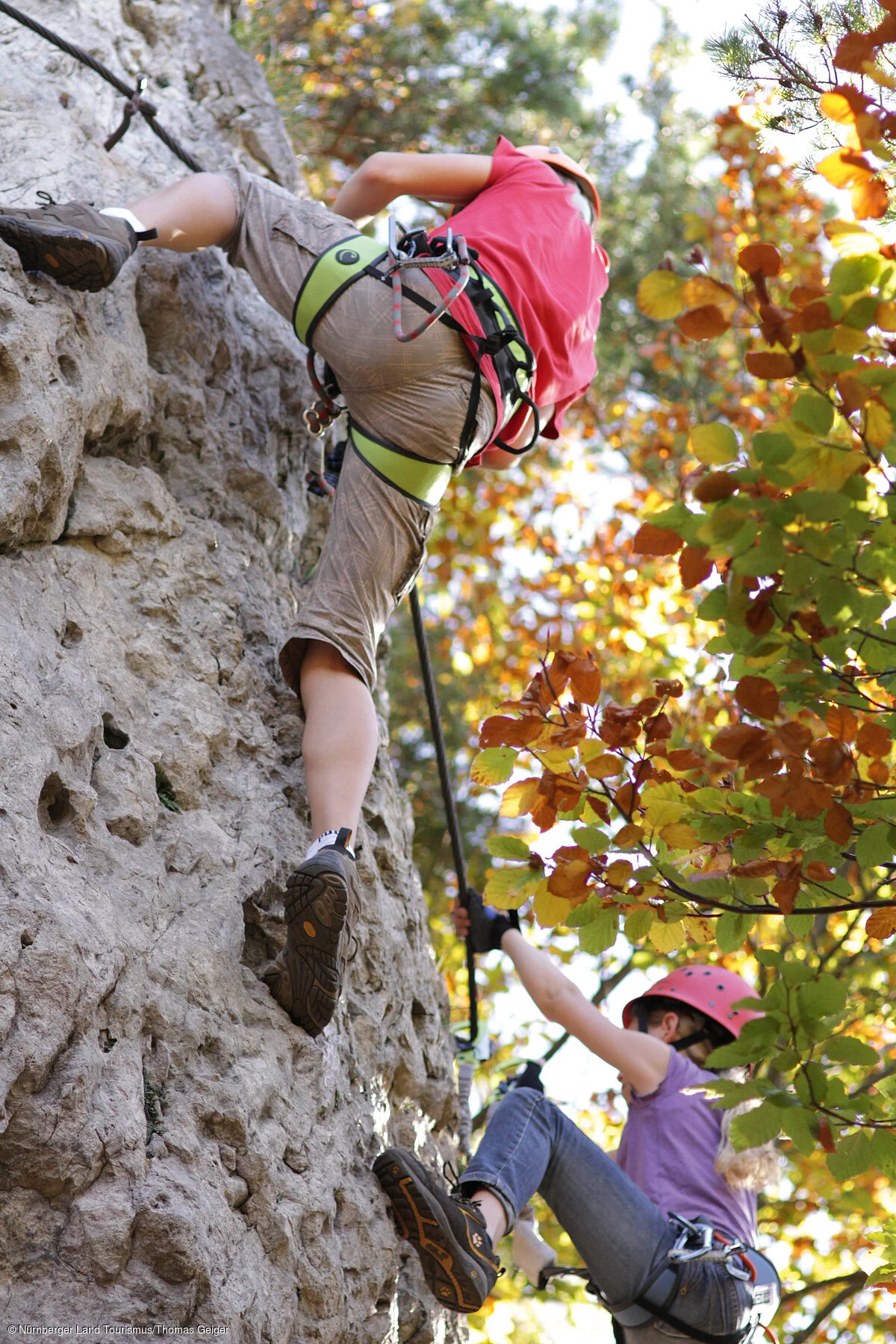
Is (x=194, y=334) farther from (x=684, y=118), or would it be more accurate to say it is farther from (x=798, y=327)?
(x=684, y=118)

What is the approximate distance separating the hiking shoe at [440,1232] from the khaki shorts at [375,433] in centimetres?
131

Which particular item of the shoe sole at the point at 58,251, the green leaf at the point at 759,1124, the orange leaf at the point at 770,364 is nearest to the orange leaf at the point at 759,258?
the orange leaf at the point at 770,364

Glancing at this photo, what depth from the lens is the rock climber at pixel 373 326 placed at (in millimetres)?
3344

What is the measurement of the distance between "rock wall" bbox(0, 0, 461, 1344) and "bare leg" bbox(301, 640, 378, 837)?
241 millimetres

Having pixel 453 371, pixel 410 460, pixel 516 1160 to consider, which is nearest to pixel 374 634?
pixel 410 460

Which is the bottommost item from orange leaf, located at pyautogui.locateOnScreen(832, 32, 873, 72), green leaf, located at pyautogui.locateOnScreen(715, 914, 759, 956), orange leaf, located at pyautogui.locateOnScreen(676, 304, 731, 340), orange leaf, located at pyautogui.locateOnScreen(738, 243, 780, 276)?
green leaf, located at pyautogui.locateOnScreen(715, 914, 759, 956)

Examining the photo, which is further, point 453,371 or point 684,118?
point 684,118

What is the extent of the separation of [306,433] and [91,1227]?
295 centimetres

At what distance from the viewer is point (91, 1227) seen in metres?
2.44

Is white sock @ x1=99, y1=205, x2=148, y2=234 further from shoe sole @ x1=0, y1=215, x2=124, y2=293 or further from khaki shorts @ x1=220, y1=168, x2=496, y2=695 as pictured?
khaki shorts @ x1=220, y1=168, x2=496, y2=695

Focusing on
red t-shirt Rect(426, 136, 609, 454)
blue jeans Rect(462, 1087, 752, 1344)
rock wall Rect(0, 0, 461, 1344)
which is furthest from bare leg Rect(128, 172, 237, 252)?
blue jeans Rect(462, 1087, 752, 1344)

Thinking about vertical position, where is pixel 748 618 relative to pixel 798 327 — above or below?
below

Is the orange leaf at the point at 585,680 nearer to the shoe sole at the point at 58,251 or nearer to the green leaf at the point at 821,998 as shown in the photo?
the green leaf at the point at 821,998

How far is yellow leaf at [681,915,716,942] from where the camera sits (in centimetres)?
288
